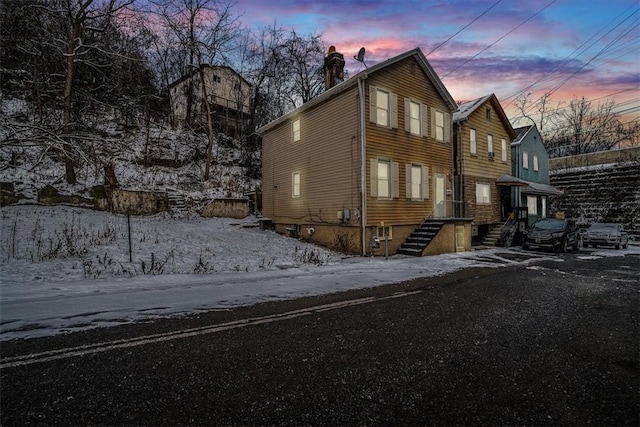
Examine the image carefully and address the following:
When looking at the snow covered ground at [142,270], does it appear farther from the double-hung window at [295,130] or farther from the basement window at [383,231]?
the double-hung window at [295,130]

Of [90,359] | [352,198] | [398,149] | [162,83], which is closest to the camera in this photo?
[90,359]

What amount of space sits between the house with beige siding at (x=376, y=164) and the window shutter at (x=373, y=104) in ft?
0.15

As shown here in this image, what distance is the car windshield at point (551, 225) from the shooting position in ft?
Answer: 58.7

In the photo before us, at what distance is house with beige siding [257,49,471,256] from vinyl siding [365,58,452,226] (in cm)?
5

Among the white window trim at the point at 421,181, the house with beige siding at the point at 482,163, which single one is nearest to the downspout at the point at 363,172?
the white window trim at the point at 421,181

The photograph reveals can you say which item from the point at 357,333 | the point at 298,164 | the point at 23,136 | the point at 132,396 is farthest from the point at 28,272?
the point at 298,164

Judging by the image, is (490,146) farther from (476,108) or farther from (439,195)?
(439,195)

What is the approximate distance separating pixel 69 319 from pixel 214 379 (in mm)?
3464

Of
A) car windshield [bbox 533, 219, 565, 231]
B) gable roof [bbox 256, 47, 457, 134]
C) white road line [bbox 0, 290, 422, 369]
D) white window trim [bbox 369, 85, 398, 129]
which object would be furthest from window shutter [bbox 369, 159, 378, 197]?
car windshield [bbox 533, 219, 565, 231]

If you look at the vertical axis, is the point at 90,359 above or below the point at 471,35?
below

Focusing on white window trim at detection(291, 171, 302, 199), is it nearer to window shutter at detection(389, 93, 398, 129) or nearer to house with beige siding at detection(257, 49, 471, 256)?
house with beige siding at detection(257, 49, 471, 256)

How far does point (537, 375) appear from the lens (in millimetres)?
3295

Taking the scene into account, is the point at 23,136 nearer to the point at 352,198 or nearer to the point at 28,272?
the point at 28,272

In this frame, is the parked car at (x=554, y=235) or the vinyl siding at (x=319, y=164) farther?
the parked car at (x=554, y=235)
